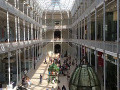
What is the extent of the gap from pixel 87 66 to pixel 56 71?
20.3m

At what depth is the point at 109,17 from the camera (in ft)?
62.7

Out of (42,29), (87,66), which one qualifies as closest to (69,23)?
(42,29)

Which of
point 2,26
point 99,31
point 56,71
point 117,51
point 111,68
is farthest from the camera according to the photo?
point 2,26

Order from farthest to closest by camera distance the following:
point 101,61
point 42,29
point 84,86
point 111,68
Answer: point 42,29 < point 101,61 < point 111,68 < point 84,86

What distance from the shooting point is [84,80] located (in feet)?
8.57

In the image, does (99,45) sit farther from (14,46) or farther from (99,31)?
(14,46)

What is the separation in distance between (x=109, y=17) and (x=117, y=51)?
8.88 m

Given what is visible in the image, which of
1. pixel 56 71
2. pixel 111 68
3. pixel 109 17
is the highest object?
pixel 109 17

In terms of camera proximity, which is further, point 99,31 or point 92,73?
point 99,31

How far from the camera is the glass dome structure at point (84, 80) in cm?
255

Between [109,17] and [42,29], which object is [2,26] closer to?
[109,17]

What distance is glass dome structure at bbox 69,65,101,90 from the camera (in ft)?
8.37

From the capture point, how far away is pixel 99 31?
2120cm

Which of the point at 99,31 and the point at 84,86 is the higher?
the point at 99,31
